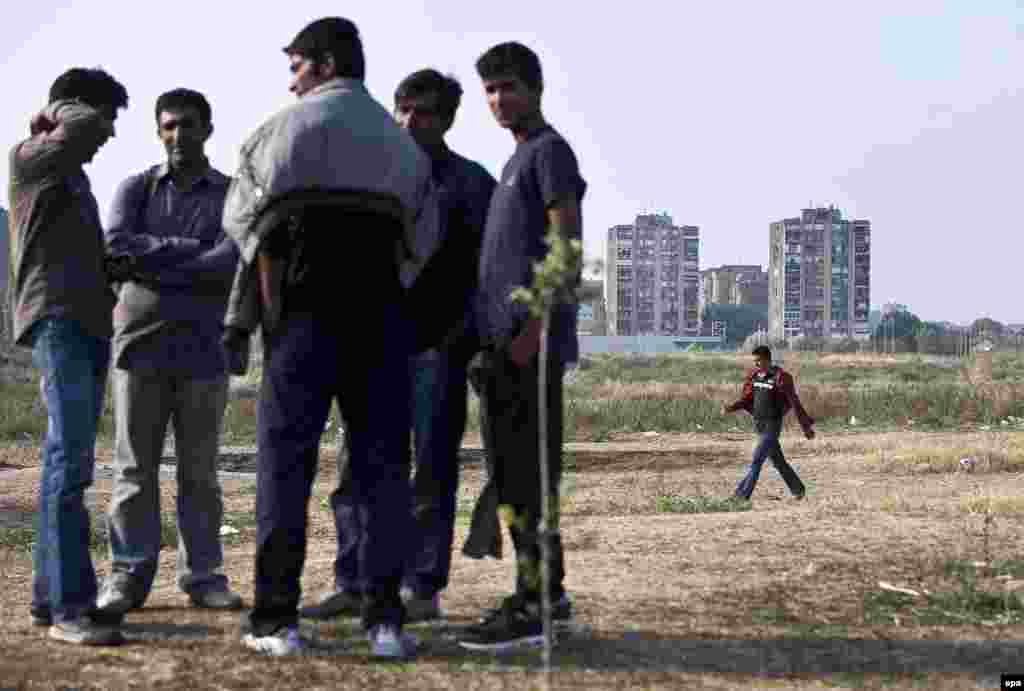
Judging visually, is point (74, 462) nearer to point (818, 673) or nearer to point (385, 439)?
point (385, 439)

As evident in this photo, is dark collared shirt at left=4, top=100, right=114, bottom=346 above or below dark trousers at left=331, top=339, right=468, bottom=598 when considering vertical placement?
above

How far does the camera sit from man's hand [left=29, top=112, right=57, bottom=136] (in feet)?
16.2

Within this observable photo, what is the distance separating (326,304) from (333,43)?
2.63ft

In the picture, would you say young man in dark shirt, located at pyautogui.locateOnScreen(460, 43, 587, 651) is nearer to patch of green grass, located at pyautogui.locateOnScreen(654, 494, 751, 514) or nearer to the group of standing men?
the group of standing men

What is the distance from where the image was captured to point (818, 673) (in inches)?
179

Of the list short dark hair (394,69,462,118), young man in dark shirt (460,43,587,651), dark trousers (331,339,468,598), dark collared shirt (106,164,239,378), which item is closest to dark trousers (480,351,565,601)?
young man in dark shirt (460,43,587,651)

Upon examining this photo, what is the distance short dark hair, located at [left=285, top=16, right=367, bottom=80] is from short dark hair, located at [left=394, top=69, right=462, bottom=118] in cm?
76

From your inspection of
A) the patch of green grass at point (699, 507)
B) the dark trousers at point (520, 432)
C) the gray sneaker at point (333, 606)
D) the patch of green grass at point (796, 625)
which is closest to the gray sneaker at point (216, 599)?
the gray sneaker at point (333, 606)

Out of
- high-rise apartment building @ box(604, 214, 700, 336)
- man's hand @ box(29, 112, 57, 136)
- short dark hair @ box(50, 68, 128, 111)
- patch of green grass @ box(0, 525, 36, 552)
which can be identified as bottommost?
patch of green grass @ box(0, 525, 36, 552)

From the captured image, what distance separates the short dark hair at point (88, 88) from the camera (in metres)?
5.00

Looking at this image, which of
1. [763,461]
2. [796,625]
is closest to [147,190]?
[796,625]

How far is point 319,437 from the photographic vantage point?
4348 millimetres

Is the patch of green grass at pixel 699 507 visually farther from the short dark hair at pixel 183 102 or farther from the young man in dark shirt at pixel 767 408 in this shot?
the short dark hair at pixel 183 102

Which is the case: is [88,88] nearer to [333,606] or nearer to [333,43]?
[333,43]
